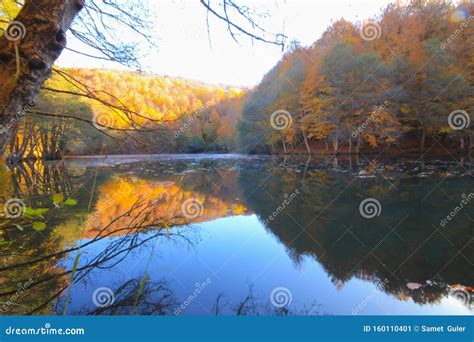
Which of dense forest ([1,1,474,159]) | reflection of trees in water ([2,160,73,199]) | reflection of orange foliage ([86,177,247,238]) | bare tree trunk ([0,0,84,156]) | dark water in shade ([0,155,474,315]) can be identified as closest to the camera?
bare tree trunk ([0,0,84,156])

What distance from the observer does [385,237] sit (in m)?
4.64

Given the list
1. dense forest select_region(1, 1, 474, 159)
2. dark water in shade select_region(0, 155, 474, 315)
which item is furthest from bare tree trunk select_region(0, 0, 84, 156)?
dense forest select_region(1, 1, 474, 159)

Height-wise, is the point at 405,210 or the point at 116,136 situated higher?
the point at 405,210

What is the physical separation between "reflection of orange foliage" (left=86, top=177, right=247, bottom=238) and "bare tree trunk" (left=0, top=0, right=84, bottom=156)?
3.46 meters

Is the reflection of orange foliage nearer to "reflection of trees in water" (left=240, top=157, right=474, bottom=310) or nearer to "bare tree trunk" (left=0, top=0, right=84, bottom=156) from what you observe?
"reflection of trees in water" (left=240, top=157, right=474, bottom=310)

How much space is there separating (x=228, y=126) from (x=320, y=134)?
95.0 ft

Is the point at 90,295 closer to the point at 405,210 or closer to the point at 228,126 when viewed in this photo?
the point at 405,210

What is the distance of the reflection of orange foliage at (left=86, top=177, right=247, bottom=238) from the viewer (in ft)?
17.7

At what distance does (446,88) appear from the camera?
64.4 feet

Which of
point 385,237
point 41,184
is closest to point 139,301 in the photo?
point 41,184

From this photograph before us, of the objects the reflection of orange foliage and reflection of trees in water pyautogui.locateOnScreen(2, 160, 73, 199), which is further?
the reflection of orange foliage

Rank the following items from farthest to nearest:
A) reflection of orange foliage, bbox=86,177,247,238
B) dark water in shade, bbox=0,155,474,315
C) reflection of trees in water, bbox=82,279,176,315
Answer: reflection of orange foliage, bbox=86,177,247,238, dark water in shade, bbox=0,155,474,315, reflection of trees in water, bbox=82,279,176,315

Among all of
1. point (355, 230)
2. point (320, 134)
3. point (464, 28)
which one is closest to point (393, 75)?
point (464, 28)

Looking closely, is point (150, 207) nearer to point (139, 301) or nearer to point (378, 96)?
point (139, 301)
